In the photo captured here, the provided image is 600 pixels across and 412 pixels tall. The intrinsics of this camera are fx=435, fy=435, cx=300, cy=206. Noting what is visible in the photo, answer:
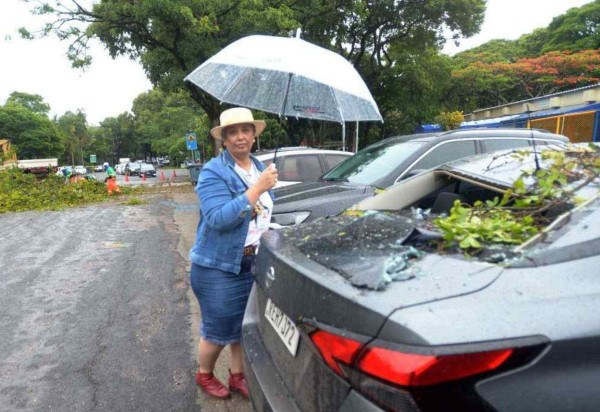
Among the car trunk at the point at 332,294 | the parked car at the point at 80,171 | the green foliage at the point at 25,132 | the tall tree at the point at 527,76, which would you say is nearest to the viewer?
the car trunk at the point at 332,294

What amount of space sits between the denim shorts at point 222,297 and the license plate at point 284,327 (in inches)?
21.3

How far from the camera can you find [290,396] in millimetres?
1712

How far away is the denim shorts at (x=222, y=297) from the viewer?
8.34ft

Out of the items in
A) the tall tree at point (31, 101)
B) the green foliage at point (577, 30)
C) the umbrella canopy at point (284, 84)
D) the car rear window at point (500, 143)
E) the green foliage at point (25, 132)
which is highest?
the tall tree at point (31, 101)

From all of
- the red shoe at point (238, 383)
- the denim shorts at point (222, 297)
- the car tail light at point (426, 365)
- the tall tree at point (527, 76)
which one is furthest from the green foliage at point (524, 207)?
the tall tree at point (527, 76)

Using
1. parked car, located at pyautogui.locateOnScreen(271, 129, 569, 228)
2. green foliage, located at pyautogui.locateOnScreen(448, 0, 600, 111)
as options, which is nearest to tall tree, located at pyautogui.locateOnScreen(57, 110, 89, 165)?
green foliage, located at pyautogui.locateOnScreen(448, 0, 600, 111)

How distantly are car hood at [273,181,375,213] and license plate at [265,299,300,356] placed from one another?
7.83ft

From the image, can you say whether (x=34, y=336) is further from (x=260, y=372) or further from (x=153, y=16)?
(x=153, y=16)

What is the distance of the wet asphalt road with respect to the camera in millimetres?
2918

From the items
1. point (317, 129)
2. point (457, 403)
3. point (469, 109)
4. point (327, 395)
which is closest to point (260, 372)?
point (327, 395)

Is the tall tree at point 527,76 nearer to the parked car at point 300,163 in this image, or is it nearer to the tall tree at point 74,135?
the parked car at point 300,163

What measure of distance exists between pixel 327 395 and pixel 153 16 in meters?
15.1

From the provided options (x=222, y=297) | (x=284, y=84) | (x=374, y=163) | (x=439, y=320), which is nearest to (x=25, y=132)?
(x=374, y=163)

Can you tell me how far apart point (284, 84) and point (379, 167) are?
2220 millimetres
